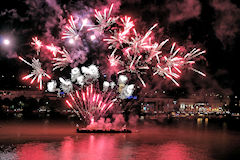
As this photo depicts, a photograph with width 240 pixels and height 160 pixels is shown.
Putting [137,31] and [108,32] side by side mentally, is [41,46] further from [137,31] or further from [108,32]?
[137,31]

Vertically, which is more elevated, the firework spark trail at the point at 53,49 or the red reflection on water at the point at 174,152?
the firework spark trail at the point at 53,49

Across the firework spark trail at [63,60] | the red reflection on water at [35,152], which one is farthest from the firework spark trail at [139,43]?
the red reflection on water at [35,152]

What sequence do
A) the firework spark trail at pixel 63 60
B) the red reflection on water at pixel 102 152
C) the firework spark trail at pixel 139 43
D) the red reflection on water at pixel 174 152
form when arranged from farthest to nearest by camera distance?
the firework spark trail at pixel 63 60
the firework spark trail at pixel 139 43
the red reflection on water at pixel 174 152
the red reflection on water at pixel 102 152

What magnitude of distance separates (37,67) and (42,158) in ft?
32.4

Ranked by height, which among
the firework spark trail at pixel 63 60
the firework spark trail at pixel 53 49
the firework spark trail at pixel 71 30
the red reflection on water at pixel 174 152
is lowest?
the red reflection on water at pixel 174 152

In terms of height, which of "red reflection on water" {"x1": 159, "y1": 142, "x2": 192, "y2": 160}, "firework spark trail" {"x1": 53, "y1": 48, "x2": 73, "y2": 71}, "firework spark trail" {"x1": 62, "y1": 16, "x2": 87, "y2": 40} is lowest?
"red reflection on water" {"x1": 159, "y1": 142, "x2": 192, "y2": 160}

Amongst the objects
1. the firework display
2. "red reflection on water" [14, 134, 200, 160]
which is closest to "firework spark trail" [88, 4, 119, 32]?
the firework display

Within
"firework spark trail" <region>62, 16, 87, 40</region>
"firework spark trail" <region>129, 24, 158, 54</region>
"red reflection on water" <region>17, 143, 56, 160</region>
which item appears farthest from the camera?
"firework spark trail" <region>62, 16, 87, 40</region>

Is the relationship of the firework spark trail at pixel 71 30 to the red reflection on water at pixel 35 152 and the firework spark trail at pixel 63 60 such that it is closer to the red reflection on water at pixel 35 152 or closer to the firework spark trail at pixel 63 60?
the firework spark trail at pixel 63 60

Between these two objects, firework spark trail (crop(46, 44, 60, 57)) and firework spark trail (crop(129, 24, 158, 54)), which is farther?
firework spark trail (crop(46, 44, 60, 57))

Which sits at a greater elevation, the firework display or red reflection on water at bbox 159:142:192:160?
the firework display

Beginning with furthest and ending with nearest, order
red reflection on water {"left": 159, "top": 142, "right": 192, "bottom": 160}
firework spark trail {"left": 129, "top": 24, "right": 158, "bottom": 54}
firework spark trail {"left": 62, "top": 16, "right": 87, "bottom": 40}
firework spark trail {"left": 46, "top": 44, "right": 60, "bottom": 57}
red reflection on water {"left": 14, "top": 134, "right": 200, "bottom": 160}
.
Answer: firework spark trail {"left": 46, "top": 44, "right": 60, "bottom": 57} < firework spark trail {"left": 62, "top": 16, "right": 87, "bottom": 40} < firework spark trail {"left": 129, "top": 24, "right": 158, "bottom": 54} < red reflection on water {"left": 159, "top": 142, "right": 192, "bottom": 160} < red reflection on water {"left": 14, "top": 134, "right": 200, "bottom": 160}

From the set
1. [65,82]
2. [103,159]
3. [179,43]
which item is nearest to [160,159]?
[103,159]

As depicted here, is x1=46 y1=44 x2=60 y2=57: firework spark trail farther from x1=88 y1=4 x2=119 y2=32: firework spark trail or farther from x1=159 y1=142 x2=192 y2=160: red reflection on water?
x1=159 y1=142 x2=192 y2=160: red reflection on water
